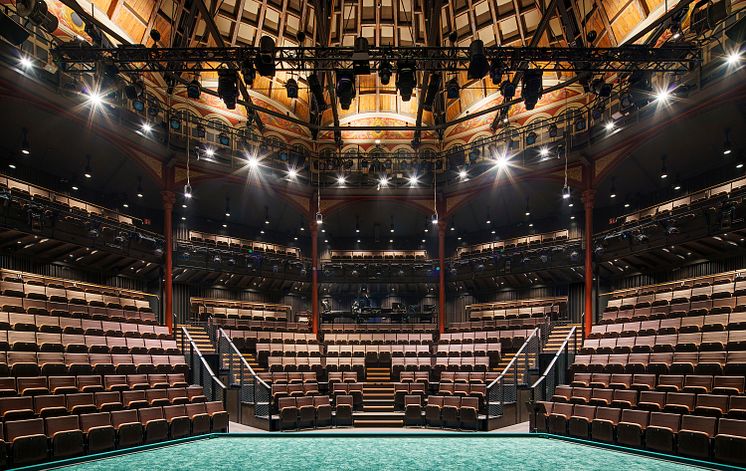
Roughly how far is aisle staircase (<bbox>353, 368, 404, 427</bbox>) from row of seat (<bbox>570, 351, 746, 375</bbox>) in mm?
4209

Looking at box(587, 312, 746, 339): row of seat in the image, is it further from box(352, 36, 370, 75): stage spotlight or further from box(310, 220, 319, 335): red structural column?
box(310, 220, 319, 335): red structural column

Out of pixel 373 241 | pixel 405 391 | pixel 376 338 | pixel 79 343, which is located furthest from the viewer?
pixel 373 241

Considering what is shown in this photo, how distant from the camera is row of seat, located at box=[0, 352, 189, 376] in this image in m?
8.59

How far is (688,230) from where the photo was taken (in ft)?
41.5

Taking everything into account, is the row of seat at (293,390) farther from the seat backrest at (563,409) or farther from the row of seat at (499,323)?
the row of seat at (499,323)

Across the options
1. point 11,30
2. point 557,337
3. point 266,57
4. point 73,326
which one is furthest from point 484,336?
point 11,30

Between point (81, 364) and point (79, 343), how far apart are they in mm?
1319

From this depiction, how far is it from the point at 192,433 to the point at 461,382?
6.01 metres

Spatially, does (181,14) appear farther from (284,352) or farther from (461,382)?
(461,382)

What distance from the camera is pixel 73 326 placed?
36.7ft

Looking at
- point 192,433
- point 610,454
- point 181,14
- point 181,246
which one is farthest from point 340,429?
point 181,14

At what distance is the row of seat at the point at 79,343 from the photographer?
9391 mm

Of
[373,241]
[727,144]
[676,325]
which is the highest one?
[727,144]

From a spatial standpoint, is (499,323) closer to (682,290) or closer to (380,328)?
(380,328)
